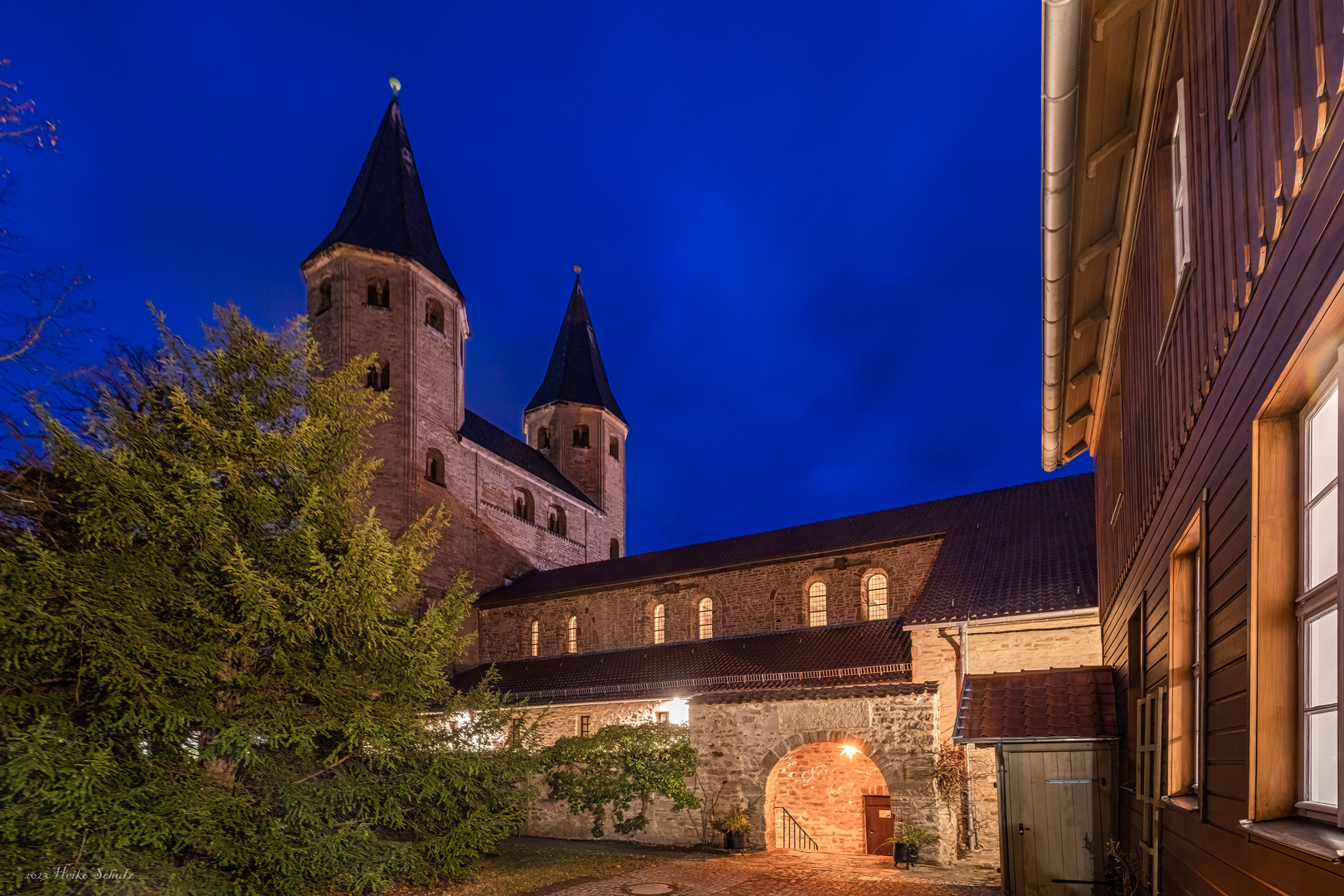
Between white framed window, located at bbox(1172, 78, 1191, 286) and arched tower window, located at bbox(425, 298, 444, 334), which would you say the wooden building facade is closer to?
white framed window, located at bbox(1172, 78, 1191, 286)

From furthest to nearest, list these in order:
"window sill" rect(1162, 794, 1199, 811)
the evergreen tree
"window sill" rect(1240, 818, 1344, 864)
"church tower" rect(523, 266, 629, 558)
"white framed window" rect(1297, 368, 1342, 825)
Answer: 1. "church tower" rect(523, 266, 629, 558)
2. the evergreen tree
3. "window sill" rect(1162, 794, 1199, 811)
4. "white framed window" rect(1297, 368, 1342, 825)
5. "window sill" rect(1240, 818, 1344, 864)

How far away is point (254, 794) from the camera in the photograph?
1141 centimetres

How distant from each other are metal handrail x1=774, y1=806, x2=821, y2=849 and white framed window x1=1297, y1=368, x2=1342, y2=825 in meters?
18.2

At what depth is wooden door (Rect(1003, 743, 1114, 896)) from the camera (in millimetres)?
9375

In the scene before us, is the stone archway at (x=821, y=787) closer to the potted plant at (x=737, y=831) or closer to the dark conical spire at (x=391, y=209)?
the potted plant at (x=737, y=831)

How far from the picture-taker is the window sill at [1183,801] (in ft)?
13.5

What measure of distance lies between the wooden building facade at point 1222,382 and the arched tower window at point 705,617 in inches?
693

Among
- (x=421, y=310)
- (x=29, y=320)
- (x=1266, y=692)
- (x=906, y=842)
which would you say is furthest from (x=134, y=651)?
(x=421, y=310)

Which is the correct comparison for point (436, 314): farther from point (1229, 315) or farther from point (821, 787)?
point (1229, 315)

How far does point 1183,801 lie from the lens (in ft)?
14.3

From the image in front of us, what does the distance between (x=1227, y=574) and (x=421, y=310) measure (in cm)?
2969

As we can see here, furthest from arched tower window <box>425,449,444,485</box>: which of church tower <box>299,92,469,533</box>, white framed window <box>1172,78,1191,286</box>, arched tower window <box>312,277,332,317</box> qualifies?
white framed window <box>1172,78,1191,286</box>

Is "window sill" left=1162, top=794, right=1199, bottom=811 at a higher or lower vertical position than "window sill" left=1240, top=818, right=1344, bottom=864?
lower

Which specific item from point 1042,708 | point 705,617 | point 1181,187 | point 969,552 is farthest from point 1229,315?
point 705,617
